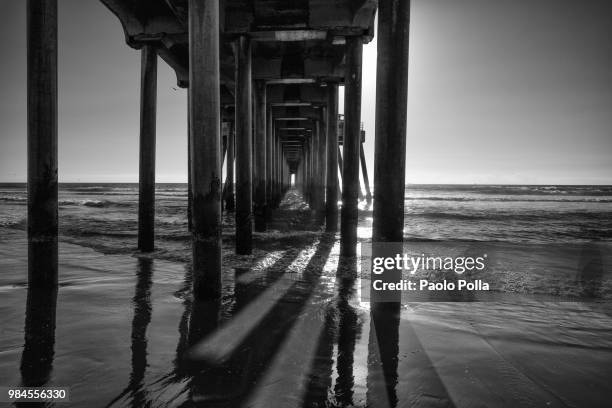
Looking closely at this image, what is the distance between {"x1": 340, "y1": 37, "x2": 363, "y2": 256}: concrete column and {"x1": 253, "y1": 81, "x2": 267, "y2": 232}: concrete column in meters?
3.61

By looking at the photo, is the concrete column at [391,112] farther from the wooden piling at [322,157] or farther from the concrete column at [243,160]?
the wooden piling at [322,157]

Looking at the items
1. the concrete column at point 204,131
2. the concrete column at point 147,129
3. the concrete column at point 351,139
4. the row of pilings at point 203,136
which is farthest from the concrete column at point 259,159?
the concrete column at point 204,131

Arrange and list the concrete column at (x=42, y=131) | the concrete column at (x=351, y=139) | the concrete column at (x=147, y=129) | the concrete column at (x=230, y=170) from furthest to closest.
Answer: the concrete column at (x=230, y=170), the concrete column at (x=351, y=139), the concrete column at (x=147, y=129), the concrete column at (x=42, y=131)

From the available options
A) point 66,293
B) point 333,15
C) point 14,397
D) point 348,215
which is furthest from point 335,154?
point 14,397

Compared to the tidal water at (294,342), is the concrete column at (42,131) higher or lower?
higher

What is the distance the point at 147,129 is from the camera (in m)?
6.68

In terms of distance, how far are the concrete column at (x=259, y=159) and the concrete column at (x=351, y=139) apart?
3613mm

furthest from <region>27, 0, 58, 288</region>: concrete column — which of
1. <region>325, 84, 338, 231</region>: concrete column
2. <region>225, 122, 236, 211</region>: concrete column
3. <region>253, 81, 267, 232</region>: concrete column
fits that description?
<region>225, 122, 236, 211</region>: concrete column

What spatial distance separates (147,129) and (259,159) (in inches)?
166

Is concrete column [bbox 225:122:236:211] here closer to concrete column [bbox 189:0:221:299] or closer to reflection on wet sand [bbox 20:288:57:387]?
reflection on wet sand [bbox 20:288:57:387]

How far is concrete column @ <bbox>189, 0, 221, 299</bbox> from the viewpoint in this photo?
367cm

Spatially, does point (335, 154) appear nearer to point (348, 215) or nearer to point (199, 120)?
point (348, 215)

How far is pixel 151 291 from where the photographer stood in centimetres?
437

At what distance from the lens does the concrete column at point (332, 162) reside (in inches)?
404
